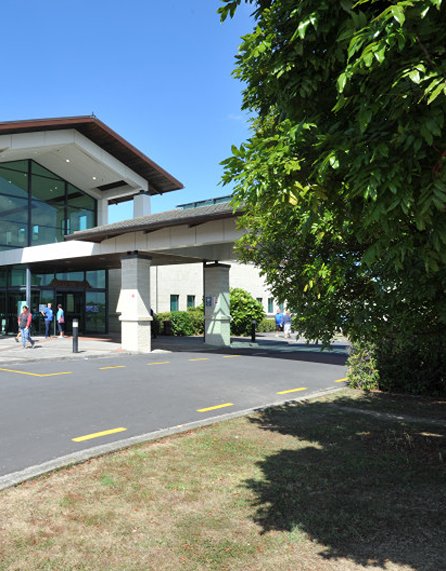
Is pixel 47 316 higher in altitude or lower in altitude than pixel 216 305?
lower

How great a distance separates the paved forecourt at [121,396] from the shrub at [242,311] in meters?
12.0

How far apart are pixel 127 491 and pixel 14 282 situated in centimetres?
2277

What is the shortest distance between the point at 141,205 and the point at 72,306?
714 centimetres

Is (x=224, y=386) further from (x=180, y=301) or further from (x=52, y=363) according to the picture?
(x=180, y=301)

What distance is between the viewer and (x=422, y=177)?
2145 millimetres

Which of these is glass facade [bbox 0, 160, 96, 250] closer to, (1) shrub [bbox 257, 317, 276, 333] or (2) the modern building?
(2) the modern building

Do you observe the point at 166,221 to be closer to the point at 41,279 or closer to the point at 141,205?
the point at 141,205

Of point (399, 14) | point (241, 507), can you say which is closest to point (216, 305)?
point (241, 507)

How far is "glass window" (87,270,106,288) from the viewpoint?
27.3 metres

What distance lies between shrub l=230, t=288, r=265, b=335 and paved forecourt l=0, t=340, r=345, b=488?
12.0 m

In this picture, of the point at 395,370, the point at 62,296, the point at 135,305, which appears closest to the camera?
the point at 395,370

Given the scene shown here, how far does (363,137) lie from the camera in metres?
2.20

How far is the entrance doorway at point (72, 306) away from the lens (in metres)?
26.5

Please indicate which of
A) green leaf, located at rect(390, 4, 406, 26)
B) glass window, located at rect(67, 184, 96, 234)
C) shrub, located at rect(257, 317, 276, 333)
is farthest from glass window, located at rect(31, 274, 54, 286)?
green leaf, located at rect(390, 4, 406, 26)
